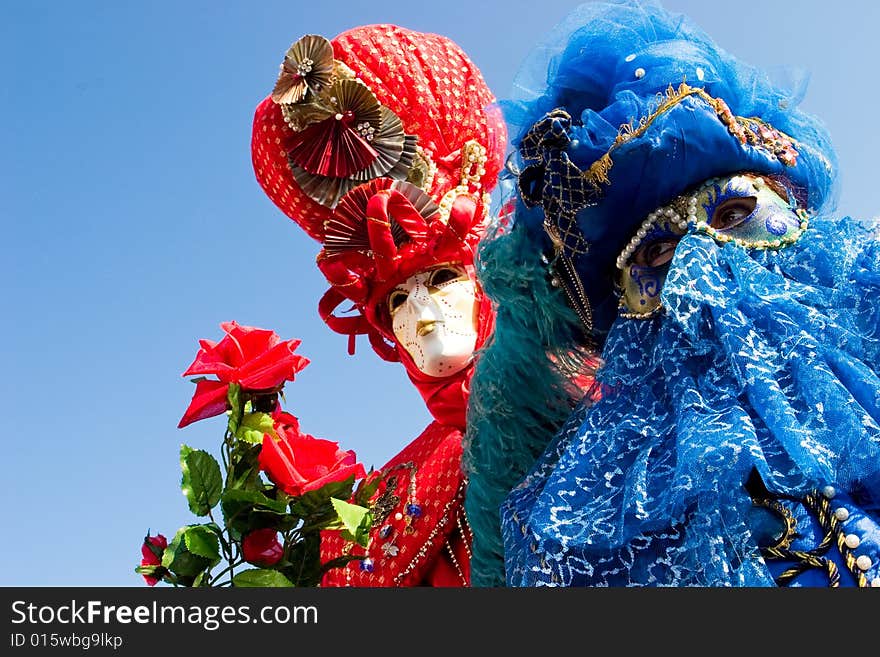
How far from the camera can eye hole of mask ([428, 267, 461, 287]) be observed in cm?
274

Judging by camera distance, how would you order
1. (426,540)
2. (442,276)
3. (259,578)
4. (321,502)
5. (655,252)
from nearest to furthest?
1. (259,578)
2. (321,502)
3. (655,252)
4. (426,540)
5. (442,276)

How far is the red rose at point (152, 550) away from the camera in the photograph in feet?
6.32

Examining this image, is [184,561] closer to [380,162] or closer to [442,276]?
[442,276]

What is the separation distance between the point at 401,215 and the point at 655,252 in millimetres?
812

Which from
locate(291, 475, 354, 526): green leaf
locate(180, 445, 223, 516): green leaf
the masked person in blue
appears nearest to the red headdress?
the masked person in blue

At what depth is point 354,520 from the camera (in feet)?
6.10

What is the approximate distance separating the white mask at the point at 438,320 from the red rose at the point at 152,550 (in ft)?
2.93

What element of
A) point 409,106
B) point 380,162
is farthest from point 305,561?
point 409,106

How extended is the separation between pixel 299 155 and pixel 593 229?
1.12 meters

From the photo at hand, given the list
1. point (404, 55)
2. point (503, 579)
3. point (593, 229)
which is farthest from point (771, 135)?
point (404, 55)

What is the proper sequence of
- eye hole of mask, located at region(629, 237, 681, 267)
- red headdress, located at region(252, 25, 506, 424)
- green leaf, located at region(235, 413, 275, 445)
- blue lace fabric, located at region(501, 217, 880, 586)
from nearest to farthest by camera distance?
1. blue lace fabric, located at region(501, 217, 880, 586)
2. green leaf, located at region(235, 413, 275, 445)
3. eye hole of mask, located at region(629, 237, 681, 267)
4. red headdress, located at region(252, 25, 506, 424)

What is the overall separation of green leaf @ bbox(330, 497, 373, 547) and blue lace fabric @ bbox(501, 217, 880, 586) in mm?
290

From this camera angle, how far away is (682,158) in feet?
6.46

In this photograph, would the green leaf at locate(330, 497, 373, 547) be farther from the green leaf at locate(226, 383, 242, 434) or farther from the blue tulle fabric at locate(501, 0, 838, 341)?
the blue tulle fabric at locate(501, 0, 838, 341)
